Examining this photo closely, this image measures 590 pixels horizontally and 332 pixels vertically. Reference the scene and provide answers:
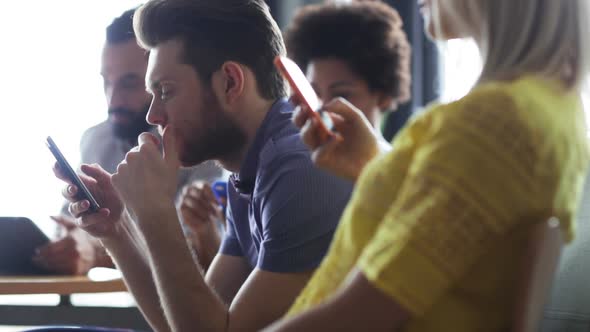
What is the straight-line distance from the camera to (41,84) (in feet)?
11.3

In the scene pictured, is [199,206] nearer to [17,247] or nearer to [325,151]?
[17,247]

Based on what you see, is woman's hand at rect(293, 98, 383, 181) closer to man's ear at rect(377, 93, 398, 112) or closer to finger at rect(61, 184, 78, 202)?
finger at rect(61, 184, 78, 202)

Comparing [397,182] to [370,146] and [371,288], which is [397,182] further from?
[370,146]

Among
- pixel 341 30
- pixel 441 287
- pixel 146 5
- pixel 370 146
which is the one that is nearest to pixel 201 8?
pixel 146 5

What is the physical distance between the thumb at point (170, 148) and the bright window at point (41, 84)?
1.99 m

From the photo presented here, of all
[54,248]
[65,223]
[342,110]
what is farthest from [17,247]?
[342,110]

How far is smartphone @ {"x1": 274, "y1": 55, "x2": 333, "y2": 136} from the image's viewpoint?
3.54 feet

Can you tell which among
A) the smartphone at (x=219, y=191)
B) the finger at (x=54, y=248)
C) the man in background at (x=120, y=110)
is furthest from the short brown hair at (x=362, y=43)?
the finger at (x=54, y=248)

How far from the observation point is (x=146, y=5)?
1.61 m

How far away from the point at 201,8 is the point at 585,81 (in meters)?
0.88

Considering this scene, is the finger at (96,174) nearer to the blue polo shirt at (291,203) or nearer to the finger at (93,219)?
the finger at (93,219)

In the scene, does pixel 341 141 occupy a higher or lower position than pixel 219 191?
higher

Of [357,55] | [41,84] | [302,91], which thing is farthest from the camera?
[41,84]

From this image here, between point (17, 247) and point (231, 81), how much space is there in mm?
841
